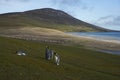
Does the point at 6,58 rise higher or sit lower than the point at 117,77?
higher

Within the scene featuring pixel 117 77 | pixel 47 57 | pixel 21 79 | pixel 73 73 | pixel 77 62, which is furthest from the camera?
pixel 77 62

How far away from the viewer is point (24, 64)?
111 feet

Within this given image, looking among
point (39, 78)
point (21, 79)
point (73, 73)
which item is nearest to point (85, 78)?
point (73, 73)

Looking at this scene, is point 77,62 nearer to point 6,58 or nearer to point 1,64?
point 6,58

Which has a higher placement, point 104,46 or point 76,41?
point 76,41

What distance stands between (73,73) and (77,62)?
10.4 m

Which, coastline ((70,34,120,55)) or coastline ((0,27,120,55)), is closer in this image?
coastline ((70,34,120,55))

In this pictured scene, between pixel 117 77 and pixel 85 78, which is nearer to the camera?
pixel 85 78

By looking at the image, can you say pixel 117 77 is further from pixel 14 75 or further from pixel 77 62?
pixel 14 75

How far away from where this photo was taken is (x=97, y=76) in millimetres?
36250

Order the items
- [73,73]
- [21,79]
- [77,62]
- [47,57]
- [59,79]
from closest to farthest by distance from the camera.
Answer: [21,79]
[59,79]
[73,73]
[47,57]
[77,62]

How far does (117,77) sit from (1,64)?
50.2 feet

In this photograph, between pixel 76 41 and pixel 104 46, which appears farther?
pixel 76 41

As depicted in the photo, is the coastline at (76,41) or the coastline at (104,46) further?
the coastline at (76,41)
